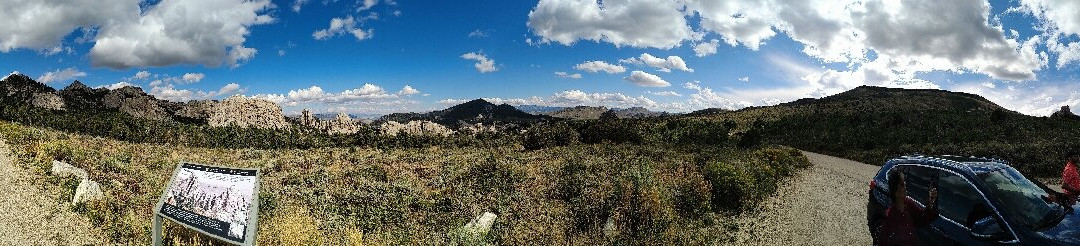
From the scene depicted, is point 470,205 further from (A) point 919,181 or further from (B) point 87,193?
(A) point 919,181

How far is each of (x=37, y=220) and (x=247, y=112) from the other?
555 feet

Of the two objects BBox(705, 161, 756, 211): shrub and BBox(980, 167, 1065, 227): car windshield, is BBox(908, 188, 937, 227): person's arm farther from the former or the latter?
BBox(705, 161, 756, 211): shrub

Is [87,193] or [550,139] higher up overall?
[87,193]

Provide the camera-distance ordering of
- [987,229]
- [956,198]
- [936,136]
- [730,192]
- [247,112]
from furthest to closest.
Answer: [247,112], [936,136], [730,192], [956,198], [987,229]

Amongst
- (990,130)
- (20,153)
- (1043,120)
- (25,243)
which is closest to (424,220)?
(25,243)

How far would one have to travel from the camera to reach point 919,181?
8047 mm

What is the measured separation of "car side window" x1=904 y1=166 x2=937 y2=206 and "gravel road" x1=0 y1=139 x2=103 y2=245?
13159mm

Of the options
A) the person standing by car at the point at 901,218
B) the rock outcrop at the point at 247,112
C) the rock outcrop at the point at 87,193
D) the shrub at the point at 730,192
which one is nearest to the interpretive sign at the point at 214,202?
the rock outcrop at the point at 87,193

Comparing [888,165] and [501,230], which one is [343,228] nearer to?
[501,230]

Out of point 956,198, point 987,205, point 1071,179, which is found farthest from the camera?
point 1071,179

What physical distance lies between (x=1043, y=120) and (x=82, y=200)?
66137mm

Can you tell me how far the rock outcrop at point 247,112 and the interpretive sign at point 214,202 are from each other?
514 feet

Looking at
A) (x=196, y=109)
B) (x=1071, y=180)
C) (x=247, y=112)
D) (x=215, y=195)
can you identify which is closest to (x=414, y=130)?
(x=247, y=112)

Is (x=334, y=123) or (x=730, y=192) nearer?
(x=730, y=192)
